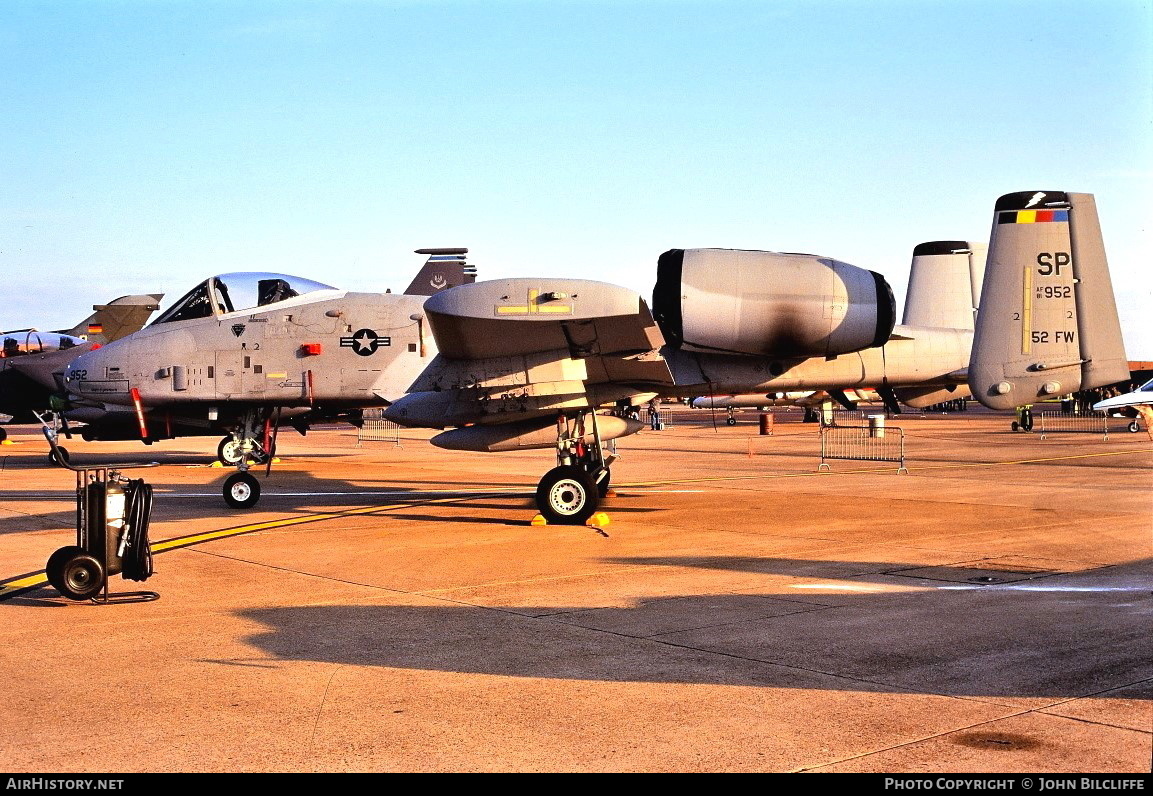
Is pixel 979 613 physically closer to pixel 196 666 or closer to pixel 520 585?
pixel 520 585

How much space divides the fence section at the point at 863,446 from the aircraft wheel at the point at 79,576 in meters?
18.4

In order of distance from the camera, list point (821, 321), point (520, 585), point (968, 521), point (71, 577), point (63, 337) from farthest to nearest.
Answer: point (63, 337) → point (968, 521) → point (821, 321) → point (520, 585) → point (71, 577)

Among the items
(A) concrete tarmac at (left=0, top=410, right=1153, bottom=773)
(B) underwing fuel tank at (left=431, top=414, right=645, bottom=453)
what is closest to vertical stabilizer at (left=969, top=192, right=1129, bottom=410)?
(A) concrete tarmac at (left=0, top=410, right=1153, bottom=773)

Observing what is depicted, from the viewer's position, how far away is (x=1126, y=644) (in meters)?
7.07

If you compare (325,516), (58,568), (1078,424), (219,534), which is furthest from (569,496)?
(1078,424)

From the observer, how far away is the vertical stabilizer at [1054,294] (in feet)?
36.9

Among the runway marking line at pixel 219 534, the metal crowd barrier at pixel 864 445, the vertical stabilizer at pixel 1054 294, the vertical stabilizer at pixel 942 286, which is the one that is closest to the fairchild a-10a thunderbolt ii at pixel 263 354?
the runway marking line at pixel 219 534

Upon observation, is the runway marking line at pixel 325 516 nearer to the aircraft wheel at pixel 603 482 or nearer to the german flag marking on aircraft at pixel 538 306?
the aircraft wheel at pixel 603 482

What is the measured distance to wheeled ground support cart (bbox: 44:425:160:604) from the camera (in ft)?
30.1

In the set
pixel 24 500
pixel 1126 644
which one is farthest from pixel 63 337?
pixel 1126 644

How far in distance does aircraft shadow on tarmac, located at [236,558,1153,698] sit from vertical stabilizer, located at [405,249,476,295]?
56.0 feet

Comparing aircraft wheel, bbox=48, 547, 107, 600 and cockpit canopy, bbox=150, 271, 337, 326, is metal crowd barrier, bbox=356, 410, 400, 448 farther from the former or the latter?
aircraft wheel, bbox=48, 547, 107, 600

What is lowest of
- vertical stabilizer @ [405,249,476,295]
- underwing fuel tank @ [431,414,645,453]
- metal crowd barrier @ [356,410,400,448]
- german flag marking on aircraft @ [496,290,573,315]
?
metal crowd barrier @ [356,410,400,448]
